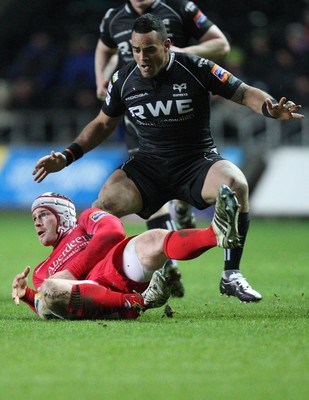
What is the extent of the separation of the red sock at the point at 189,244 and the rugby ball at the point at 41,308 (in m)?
0.93

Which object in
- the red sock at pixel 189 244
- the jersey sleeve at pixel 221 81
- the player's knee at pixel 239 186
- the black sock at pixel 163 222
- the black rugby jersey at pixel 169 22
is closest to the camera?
the red sock at pixel 189 244

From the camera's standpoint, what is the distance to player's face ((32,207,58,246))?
661 cm

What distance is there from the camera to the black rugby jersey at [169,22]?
8406 mm

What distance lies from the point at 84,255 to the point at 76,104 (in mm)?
12483

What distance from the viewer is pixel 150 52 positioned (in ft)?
22.3

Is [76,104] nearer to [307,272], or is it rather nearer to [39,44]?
[39,44]

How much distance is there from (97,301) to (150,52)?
188 centimetres

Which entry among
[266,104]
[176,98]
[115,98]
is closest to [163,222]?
[115,98]

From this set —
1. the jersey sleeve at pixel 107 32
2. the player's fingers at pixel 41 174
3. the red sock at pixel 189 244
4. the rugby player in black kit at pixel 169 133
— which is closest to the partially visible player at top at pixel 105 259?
the red sock at pixel 189 244

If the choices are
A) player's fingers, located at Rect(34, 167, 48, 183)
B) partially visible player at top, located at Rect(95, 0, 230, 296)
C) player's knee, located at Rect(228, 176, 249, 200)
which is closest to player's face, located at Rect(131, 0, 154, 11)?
partially visible player at top, located at Rect(95, 0, 230, 296)

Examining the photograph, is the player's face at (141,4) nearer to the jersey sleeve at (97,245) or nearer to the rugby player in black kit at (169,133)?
the rugby player in black kit at (169,133)

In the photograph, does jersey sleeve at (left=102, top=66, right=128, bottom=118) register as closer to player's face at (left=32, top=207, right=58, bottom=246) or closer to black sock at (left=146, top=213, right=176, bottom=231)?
player's face at (left=32, top=207, right=58, bottom=246)

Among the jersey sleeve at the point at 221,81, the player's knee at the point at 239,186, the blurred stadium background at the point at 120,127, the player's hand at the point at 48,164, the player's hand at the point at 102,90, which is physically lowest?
the blurred stadium background at the point at 120,127

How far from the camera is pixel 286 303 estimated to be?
715cm
